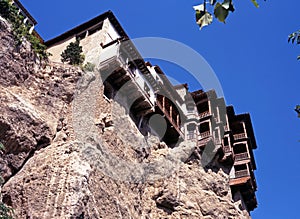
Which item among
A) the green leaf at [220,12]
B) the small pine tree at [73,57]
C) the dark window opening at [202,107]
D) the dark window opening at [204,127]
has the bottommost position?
the green leaf at [220,12]

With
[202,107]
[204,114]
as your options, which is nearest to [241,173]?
[204,114]

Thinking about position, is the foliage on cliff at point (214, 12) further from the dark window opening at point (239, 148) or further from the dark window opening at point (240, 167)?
the dark window opening at point (239, 148)

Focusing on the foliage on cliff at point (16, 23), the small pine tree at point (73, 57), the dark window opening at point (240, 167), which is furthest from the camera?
the dark window opening at point (240, 167)

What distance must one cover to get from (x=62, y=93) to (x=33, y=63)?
230 centimetres

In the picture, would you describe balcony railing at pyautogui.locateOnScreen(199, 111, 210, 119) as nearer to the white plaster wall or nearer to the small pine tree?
the white plaster wall

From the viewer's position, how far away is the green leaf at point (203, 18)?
300cm

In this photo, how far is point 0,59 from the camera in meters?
16.5

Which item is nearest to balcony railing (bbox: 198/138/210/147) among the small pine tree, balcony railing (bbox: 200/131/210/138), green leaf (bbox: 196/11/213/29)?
balcony railing (bbox: 200/131/210/138)

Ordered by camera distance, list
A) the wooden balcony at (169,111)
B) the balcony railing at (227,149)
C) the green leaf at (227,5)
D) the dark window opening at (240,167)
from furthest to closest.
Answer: the dark window opening at (240,167)
the balcony railing at (227,149)
the wooden balcony at (169,111)
the green leaf at (227,5)

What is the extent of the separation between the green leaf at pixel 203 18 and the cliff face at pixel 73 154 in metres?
11.3

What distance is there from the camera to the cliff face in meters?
13.8

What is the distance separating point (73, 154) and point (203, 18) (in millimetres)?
12985

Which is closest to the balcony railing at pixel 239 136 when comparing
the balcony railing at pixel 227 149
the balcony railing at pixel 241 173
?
the balcony railing at pixel 227 149

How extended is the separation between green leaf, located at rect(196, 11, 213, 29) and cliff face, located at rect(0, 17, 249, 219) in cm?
1130
